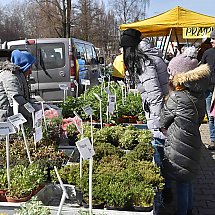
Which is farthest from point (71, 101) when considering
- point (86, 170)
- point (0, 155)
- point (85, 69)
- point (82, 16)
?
point (82, 16)

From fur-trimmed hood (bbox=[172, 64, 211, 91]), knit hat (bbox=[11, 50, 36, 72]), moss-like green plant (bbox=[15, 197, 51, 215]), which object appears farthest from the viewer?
knit hat (bbox=[11, 50, 36, 72])

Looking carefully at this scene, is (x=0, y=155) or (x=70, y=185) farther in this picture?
(x=0, y=155)

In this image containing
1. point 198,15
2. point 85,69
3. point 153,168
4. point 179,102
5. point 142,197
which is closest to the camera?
point 142,197

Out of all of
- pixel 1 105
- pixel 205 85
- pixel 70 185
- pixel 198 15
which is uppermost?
pixel 198 15

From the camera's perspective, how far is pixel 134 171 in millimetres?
2758

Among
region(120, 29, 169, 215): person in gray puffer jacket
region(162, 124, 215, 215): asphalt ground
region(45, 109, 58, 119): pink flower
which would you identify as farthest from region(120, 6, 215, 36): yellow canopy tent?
region(120, 29, 169, 215): person in gray puffer jacket

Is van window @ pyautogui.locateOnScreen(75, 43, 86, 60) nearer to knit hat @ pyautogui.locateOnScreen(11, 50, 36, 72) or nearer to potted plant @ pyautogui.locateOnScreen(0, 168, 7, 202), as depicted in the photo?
knit hat @ pyautogui.locateOnScreen(11, 50, 36, 72)

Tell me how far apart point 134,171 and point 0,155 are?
1.19m

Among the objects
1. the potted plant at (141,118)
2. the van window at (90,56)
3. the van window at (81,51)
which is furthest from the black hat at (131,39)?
the van window at (90,56)

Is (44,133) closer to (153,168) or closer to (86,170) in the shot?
(86,170)

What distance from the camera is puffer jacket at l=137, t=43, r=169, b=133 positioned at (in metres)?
3.65

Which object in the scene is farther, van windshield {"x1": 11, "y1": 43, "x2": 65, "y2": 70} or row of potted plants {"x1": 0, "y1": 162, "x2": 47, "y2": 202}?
van windshield {"x1": 11, "y1": 43, "x2": 65, "y2": 70}

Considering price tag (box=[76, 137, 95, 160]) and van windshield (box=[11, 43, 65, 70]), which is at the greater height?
van windshield (box=[11, 43, 65, 70])

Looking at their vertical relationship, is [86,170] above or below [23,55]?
below
